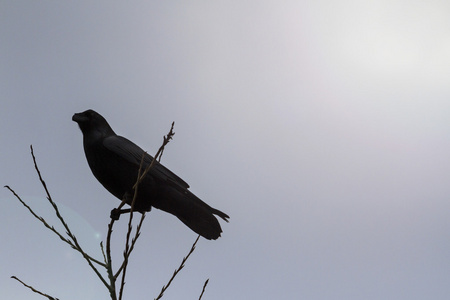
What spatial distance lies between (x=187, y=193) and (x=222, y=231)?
47 centimetres

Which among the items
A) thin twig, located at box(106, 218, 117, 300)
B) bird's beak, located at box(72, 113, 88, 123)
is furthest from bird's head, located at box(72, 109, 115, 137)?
thin twig, located at box(106, 218, 117, 300)

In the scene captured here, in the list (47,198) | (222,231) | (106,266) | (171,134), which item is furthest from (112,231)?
(222,231)

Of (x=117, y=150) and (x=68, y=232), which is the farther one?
(x=117, y=150)

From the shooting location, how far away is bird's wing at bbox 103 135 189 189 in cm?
374

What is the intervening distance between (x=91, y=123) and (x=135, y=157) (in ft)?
2.07

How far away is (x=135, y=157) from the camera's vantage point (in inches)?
149

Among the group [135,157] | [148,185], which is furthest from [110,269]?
[135,157]

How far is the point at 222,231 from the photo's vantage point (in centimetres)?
359

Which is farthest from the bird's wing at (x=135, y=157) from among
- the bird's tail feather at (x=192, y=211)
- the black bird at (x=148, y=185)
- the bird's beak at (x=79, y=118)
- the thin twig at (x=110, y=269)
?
the thin twig at (x=110, y=269)

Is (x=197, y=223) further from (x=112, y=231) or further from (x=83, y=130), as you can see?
(x=83, y=130)

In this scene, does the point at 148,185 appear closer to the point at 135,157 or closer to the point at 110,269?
the point at 135,157

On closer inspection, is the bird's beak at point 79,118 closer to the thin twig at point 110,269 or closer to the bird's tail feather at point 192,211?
the bird's tail feather at point 192,211

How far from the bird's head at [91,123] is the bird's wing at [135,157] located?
190mm

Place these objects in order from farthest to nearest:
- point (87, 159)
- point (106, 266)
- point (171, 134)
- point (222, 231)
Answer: point (87, 159), point (222, 231), point (106, 266), point (171, 134)
